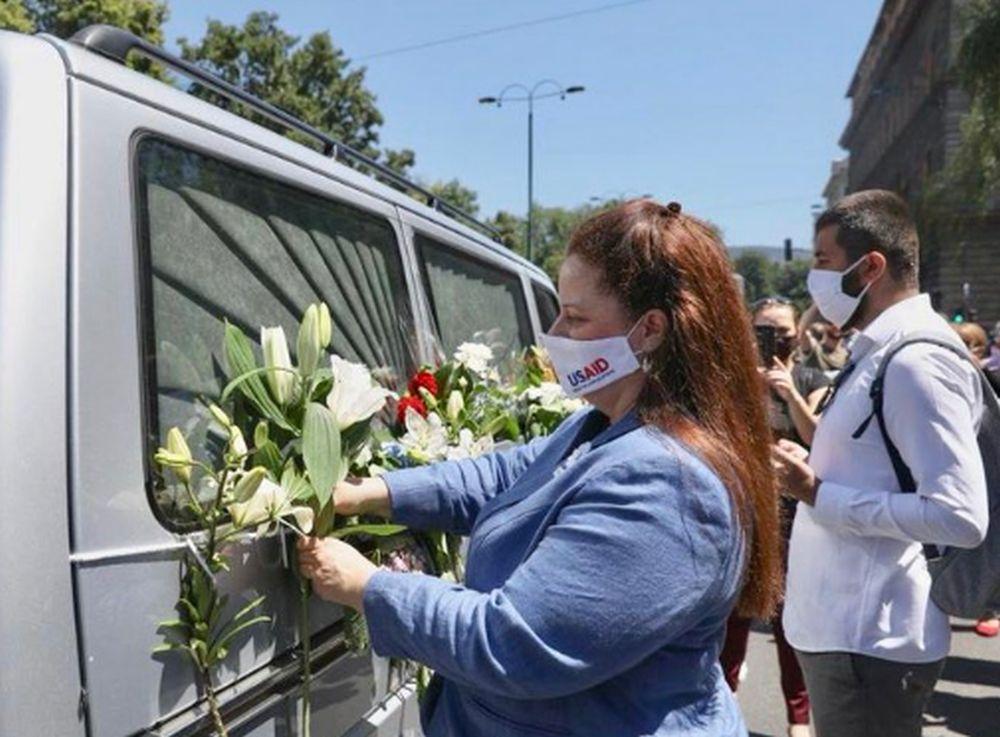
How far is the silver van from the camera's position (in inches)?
50.6

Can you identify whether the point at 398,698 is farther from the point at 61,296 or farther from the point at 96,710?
the point at 61,296

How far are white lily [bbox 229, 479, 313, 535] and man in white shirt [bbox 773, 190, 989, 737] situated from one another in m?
1.40

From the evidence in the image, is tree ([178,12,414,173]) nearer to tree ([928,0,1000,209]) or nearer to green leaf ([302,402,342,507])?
tree ([928,0,1000,209])

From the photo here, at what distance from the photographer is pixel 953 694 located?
17.8 feet

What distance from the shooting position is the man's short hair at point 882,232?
273 cm

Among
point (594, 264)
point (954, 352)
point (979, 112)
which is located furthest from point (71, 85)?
point (979, 112)

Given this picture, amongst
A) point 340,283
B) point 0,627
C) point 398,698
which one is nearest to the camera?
point 0,627

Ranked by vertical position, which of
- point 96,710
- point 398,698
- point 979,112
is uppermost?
point 979,112

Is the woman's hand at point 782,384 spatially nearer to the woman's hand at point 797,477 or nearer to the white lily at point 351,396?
the woman's hand at point 797,477

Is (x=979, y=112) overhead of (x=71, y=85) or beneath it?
overhead

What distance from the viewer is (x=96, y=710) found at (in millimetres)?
1321

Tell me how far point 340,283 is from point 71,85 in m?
0.98

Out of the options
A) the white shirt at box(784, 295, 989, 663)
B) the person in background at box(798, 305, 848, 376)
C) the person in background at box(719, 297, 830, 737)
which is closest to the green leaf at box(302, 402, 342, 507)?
the white shirt at box(784, 295, 989, 663)

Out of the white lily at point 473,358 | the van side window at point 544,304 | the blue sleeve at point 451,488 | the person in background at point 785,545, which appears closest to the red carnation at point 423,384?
the white lily at point 473,358
